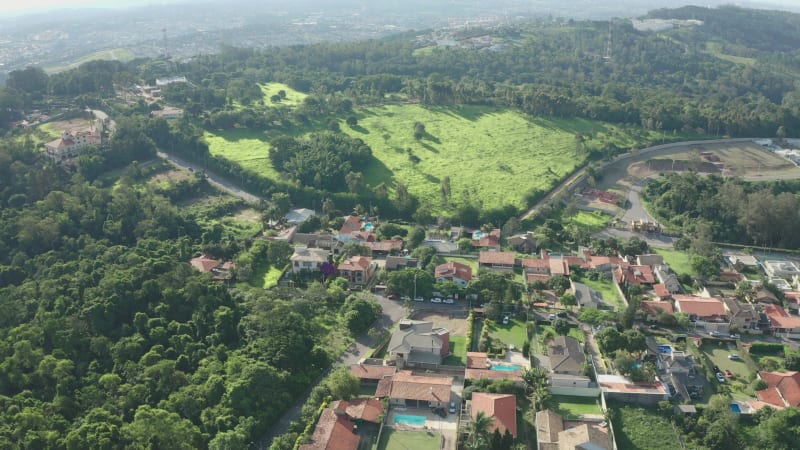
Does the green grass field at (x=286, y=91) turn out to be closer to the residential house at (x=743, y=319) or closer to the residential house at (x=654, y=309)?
the residential house at (x=654, y=309)

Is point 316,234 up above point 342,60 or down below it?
below

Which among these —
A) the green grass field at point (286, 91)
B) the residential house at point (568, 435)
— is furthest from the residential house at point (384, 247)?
the green grass field at point (286, 91)

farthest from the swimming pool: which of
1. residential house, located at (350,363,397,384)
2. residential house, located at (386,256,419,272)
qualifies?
residential house, located at (386,256,419,272)

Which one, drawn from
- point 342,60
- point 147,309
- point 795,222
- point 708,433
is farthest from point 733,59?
point 147,309

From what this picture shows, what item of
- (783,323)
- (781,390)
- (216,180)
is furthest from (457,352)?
(216,180)

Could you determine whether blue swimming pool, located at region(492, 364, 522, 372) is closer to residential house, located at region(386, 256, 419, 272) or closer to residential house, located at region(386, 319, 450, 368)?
residential house, located at region(386, 319, 450, 368)

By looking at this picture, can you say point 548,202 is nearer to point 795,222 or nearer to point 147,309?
point 795,222
